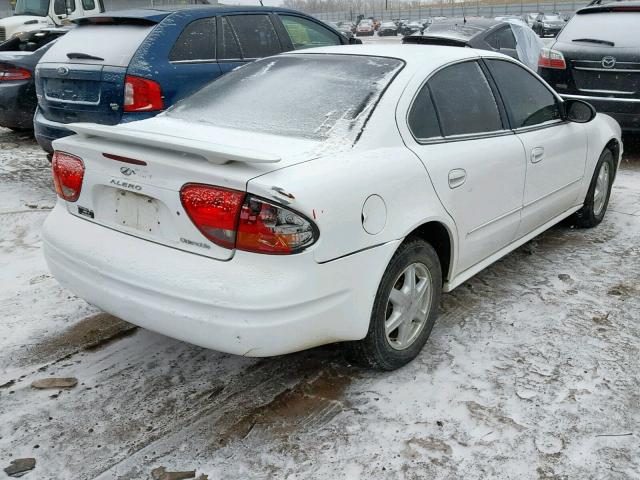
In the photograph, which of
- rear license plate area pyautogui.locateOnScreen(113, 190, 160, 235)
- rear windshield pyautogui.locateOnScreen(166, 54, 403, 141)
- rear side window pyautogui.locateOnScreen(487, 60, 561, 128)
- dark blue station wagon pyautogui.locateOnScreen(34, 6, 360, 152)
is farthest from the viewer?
dark blue station wagon pyautogui.locateOnScreen(34, 6, 360, 152)

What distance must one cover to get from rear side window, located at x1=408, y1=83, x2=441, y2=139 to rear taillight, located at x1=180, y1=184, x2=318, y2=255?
0.96 meters

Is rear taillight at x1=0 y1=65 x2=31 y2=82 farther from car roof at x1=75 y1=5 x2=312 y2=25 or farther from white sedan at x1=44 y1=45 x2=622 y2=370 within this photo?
white sedan at x1=44 y1=45 x2=622 y2=370

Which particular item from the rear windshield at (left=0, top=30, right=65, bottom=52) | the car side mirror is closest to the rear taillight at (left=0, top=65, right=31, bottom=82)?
the rear windshield at (left=0, top=30, right=65, bottom=52)

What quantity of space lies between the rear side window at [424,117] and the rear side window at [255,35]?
10.6 ft

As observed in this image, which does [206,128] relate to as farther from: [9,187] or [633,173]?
[633,173]

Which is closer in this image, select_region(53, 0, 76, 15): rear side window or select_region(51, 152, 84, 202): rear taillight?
select_region(51, 152, 84, 202): rear taillight

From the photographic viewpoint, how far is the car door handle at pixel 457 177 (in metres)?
3.11

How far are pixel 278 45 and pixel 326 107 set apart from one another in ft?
11.6

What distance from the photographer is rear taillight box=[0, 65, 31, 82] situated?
24.8ft

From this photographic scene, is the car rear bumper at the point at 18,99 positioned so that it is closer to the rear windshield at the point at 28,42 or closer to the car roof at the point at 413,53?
the rear windshield at the point at 28,42

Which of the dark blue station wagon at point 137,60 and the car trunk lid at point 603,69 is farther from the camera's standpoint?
the car trunk lid at point 603,69

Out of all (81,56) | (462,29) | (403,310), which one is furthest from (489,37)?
(403,310)

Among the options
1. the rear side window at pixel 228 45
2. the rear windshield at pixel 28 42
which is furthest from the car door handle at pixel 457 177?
the rear windshield at pixel 28 42

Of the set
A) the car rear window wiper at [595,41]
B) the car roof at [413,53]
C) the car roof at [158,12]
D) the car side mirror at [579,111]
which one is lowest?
the car side mirror at [579,111]
